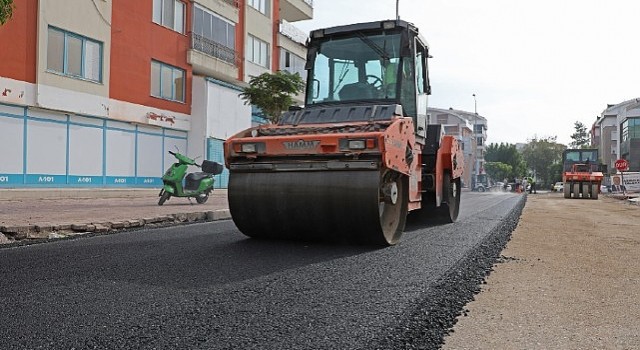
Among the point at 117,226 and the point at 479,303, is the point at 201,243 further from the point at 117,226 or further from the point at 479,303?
the point at 479,303

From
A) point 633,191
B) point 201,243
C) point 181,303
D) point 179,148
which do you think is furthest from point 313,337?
point 633,191

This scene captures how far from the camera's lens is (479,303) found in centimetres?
390

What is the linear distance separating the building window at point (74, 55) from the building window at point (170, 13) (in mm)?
3419

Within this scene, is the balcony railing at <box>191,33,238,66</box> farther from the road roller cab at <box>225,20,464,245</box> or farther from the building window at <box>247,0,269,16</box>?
the road roller cab at <box>225,20,464,245</box>

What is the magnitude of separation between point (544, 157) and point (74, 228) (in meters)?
86.6

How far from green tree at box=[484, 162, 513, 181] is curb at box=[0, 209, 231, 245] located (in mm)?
84711

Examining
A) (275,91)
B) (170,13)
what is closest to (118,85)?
(170,13)

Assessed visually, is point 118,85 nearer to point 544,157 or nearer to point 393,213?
point 393,213

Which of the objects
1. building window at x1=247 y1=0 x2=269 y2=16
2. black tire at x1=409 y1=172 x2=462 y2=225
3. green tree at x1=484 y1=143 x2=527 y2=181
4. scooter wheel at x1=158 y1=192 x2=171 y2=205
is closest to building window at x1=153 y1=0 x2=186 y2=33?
building window at x1=247 y1=0 x2=269 y2=16

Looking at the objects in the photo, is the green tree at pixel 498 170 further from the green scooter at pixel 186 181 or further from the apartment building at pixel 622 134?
the green scooter at pixel 186 181

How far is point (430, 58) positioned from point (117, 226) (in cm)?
548

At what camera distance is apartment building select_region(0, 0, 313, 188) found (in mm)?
15195

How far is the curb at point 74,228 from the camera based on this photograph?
7.15 meters

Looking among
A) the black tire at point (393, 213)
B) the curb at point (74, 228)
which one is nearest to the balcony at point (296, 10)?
the curb at point (74, 228)
